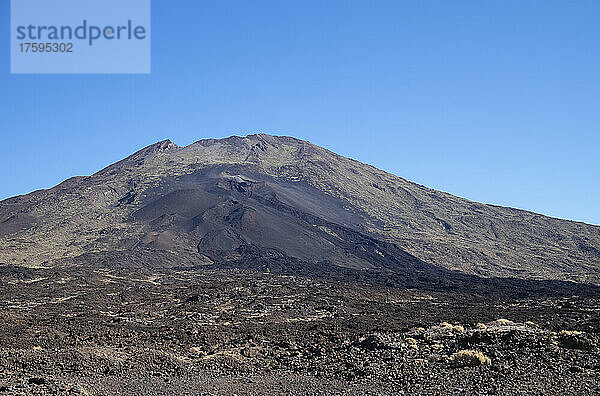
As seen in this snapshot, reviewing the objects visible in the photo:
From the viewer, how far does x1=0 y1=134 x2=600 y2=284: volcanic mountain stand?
92.7m

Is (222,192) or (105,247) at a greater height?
A: (222,192)

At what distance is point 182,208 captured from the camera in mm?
112000

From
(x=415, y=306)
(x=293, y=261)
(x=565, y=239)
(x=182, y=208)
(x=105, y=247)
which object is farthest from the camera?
(x=565, y=239)

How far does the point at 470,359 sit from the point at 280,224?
3391 inches

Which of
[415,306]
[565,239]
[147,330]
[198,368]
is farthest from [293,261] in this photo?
[565,239]

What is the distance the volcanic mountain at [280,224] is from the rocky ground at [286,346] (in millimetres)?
33956

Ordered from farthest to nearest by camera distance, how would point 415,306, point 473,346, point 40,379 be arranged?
point 415,306 < point 473,346 < point 40,379

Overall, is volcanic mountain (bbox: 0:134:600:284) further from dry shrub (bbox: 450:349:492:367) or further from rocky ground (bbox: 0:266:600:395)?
dry shrub (bbox: 450:349:492:367)

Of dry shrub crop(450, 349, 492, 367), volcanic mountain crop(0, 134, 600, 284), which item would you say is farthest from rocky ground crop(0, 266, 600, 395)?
volcanic mountain crop(0, 134, 600, 284)

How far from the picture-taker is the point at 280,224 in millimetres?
105312

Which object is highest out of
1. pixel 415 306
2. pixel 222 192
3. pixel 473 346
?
pixel 222 192

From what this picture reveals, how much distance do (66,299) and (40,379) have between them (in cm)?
3508

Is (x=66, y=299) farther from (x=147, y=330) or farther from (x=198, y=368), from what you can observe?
(x=198, y=368)

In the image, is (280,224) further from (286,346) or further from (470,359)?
(470,359)
